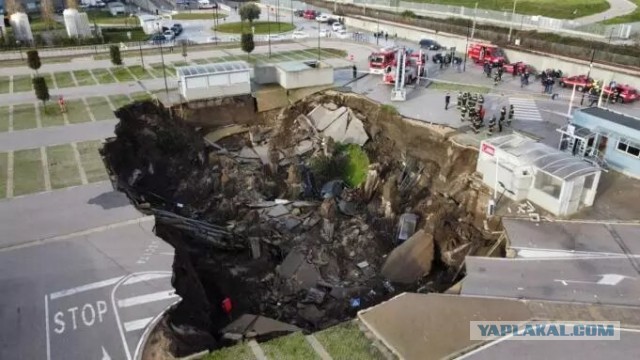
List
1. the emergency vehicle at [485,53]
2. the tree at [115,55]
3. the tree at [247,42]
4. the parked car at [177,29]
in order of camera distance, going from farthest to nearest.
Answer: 1. the parked car at [177,29]
2. the tree at [247,42]
3. the emergency vehicle at [485,53]
4. the tree at [115,55]

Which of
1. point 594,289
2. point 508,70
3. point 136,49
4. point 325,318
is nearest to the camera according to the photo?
point 594,289

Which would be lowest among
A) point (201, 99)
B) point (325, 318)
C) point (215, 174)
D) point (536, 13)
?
point (325, 318)

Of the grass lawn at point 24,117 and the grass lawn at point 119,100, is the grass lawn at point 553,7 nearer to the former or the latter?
the grass lawn at point 119,100

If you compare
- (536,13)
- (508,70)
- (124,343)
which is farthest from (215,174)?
(536,13)

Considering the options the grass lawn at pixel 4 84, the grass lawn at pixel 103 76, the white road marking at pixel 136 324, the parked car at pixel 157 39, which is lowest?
the white road marking at pixel 136 324

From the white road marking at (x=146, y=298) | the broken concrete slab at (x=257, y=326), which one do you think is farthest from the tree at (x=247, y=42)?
the white road marking at (x=146, y=298)

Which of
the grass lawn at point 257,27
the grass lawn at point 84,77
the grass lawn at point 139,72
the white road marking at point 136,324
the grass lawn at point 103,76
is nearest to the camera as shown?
the white road marking at point 136,324

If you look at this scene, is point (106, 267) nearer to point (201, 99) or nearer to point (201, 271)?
point (201, 271)
